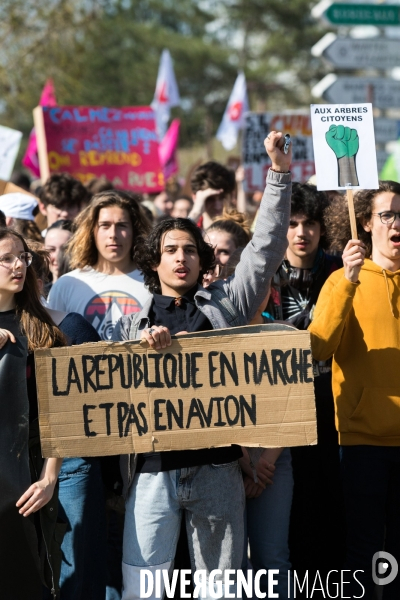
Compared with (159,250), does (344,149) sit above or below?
above

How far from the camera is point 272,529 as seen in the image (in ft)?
13.0

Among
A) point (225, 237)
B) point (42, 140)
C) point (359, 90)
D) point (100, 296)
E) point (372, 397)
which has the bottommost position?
point (372, 397)

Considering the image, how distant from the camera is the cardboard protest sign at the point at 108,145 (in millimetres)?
8438

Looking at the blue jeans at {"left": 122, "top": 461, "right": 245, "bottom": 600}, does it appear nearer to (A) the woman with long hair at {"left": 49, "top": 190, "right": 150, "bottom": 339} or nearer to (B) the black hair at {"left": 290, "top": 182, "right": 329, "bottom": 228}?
(A) the woman with long hair at {"left": 49, "top": 190, "right": 150, "bottom": 339}

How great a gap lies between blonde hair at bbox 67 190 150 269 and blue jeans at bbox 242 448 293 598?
55.9 inches

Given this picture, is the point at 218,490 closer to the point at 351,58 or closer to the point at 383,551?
the point at 383,551

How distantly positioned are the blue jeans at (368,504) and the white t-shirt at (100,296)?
4.21 ft

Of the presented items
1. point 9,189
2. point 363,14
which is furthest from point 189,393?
point 363,14

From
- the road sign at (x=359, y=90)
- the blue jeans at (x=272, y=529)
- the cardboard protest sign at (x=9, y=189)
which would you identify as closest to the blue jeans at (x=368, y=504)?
the blue jeans at (x=272, y=529)

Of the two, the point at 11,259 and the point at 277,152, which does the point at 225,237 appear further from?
the point at 11,259

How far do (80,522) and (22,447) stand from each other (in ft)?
1.97

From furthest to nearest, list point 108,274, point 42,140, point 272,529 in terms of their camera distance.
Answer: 1. point 42,140
2. point 108,274
3. point 272,529

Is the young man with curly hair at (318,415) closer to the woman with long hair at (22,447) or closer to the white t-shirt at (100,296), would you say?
the white t-shirt at (100,296)

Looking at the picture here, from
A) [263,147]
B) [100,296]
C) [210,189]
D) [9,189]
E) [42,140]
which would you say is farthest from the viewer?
[263,147]
